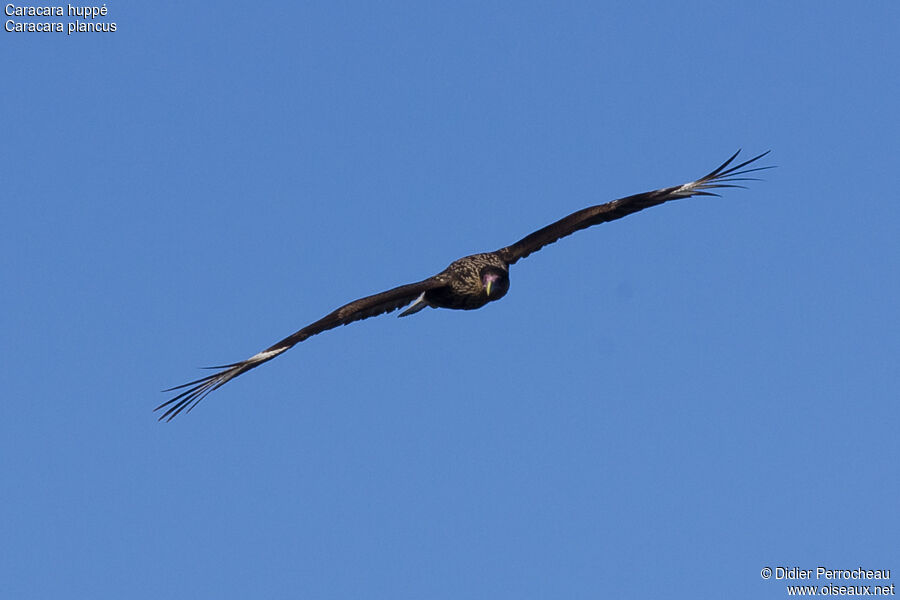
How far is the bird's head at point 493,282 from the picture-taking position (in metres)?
20.1

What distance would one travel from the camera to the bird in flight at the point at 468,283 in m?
17.5

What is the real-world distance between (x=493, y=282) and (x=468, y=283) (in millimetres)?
400

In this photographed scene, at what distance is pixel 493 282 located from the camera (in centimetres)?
2006

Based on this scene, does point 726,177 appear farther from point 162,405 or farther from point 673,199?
point 162,405

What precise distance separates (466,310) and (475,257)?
867 millimetres

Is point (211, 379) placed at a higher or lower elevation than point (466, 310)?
lower

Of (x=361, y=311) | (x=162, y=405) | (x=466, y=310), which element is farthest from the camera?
(x=466, y=310)

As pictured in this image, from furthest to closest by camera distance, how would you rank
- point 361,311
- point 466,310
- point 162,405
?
point 466,310, point 361,311, point 162,405

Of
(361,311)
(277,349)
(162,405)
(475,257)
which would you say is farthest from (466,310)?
(162,405)

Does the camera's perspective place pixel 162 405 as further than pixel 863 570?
No

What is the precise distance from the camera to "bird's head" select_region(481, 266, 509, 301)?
65.8 ft

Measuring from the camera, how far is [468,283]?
20172 millimetres

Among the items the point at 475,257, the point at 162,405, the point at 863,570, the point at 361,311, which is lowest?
the point at 863,570

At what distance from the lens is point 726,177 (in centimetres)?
2105
